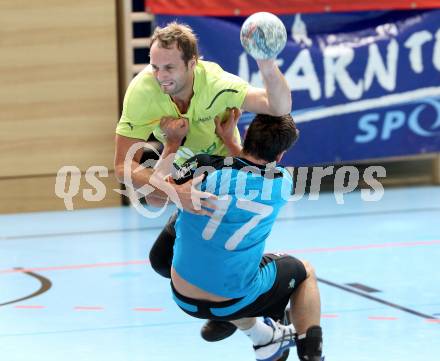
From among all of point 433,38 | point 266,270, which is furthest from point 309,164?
point 266,270

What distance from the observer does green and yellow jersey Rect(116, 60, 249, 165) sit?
4.75 meters

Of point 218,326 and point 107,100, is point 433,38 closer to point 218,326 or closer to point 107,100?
point 107,100

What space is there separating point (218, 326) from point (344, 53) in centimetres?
583

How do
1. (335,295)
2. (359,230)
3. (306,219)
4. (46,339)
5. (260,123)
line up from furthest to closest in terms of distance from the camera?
(306,219) < (359,230) < (335,295) < (46,339) < (260,123)

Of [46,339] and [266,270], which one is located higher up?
[266,270]

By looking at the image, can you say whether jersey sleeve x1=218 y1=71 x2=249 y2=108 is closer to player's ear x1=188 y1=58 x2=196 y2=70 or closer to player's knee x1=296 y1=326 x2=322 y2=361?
player's ear x1=188 y1=58 x2=196 y2=70

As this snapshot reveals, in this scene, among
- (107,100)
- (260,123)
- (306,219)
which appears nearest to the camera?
(260,123)

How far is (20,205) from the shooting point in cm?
1008

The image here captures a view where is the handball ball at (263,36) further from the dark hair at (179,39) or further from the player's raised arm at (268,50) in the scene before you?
the dark hair at (179,39)

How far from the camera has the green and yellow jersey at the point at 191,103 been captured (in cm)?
475

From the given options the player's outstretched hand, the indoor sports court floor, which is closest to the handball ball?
the player's outstretched hand

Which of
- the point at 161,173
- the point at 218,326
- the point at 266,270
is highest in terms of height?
the point at 161,173

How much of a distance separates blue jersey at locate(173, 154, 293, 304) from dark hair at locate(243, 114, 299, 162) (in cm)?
6

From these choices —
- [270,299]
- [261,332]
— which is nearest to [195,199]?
[270,299]
